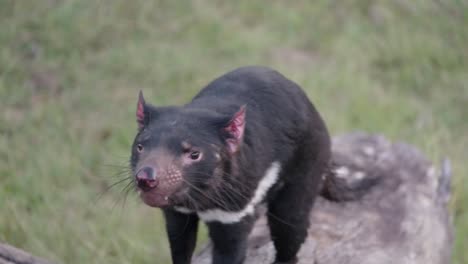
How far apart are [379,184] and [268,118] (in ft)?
3.59

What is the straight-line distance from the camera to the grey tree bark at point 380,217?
3.19m

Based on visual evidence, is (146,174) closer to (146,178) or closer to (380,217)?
(146,178)

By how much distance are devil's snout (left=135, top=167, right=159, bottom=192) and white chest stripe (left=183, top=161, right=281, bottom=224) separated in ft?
1.17

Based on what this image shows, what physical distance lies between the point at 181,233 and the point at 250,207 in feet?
0.99

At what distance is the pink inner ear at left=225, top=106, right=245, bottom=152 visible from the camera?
2.44 meters

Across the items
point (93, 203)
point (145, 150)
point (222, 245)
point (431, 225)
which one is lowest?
point (93, 203)

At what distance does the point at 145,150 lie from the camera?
230 cm

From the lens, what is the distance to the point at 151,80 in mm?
5164

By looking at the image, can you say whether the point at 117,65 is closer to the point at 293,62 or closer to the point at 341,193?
the point at 293,62

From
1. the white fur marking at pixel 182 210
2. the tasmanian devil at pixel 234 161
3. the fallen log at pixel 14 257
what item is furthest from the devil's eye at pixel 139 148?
the fallen log at pixel 14 257

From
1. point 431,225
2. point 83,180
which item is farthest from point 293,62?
point 431,225

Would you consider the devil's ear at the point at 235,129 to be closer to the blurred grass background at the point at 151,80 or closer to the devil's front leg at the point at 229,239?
the devil's front leg at the point at 229,239

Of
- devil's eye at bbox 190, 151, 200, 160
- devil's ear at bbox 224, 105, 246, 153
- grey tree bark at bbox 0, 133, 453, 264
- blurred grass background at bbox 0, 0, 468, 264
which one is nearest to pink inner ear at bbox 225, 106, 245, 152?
devil's ear at bbox 224, 105, 246, 153

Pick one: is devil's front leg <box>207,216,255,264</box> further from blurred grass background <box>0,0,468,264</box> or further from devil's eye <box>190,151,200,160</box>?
blurred grass background <box>0,0,468,264</box>
